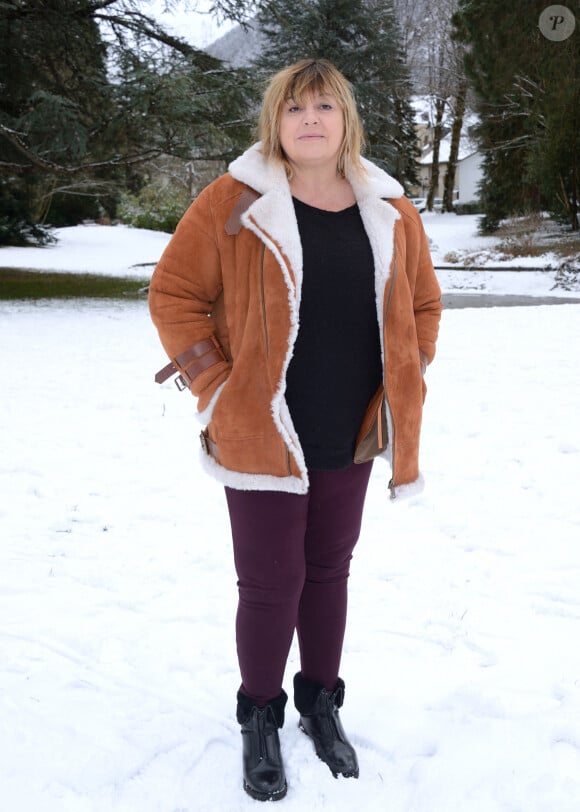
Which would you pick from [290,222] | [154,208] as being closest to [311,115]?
[290,222]

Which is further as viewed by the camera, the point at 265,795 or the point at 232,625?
the point at 232,625

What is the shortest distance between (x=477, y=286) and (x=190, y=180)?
21319 mm

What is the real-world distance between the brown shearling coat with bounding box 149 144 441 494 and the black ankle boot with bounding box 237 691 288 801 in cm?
73

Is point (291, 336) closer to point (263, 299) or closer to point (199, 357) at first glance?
point (263, 299)

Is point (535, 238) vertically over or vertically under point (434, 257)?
over

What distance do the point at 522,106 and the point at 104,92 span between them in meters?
16.5

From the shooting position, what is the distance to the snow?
2.09 metres

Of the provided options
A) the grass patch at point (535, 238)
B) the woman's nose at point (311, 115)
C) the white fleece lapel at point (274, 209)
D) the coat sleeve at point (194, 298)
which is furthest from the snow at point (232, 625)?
the grass patch at point (535, 238)

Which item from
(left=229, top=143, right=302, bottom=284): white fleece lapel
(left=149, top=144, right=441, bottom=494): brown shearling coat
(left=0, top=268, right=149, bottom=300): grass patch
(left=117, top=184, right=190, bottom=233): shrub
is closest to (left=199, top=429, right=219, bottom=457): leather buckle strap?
(left=149, top=144, right=441, bottom=494): brown shearling coat

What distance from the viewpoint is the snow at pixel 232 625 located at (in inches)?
82.1

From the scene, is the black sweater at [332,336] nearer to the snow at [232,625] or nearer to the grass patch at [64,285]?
the snow at [232,625]

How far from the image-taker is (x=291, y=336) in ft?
5.90

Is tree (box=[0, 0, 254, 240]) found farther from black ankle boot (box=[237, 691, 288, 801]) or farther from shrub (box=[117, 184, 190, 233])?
shrub (box=[117, 184, 190, 233])

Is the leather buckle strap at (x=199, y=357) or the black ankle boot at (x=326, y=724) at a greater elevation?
the leather buckle strap at (x=199, y=357)
